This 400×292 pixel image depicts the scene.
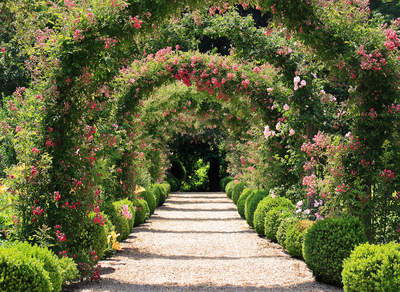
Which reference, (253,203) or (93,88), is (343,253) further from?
(253,203)

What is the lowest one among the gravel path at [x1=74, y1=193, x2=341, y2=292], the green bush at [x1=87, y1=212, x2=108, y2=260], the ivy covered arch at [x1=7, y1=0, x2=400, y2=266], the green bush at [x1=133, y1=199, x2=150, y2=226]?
the gravel path at [x1=74, y1=193, x2=341, y2=292]

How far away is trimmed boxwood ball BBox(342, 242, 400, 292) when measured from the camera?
4.48 meters

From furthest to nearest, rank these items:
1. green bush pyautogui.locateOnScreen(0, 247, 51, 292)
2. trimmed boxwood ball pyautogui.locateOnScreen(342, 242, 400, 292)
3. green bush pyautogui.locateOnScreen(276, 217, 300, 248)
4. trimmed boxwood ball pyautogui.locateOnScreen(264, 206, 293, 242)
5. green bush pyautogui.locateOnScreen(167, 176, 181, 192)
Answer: green bush pyautogui.locateOnScreen(167, 176, 181, 192), trimmed boxwood ball pyautogui.locateOnScreen(264, 206, 293, 242), green bush pyautogui.locateOnScreen(276, 217, 300, 248), trimmed boxwood ball pyautogui.locateOnScreen(342, 242, 400, 292), green bush pyautogui.locateOnScreen(0, 247, 51, 292)

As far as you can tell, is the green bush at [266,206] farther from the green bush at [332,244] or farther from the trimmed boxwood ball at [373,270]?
the trimmed boxwood ball at [373,270]

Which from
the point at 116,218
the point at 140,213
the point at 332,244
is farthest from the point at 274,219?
the point at 140,213

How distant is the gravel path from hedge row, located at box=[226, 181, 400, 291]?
0.85ft

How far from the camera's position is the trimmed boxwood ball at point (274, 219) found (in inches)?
329

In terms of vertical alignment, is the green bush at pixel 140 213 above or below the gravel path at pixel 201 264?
above

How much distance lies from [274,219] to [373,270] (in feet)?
13.5

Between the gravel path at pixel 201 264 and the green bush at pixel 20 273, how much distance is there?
1.31 m

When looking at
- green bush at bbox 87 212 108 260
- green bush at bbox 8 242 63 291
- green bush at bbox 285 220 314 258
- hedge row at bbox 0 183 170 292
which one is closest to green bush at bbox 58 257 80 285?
hedge row at bbox 0 183 170 292

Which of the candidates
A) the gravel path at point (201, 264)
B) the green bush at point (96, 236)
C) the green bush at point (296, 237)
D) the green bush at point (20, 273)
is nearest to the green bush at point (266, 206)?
the gravel path at point (201, 264)

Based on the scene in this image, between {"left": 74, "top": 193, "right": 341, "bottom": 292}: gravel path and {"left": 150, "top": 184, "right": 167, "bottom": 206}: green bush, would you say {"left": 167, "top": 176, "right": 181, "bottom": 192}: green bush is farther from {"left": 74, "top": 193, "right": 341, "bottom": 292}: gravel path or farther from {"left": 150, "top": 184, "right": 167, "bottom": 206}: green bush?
{"left": 74, "top": 193, "right": 341, "bottom": 292}: gravel path

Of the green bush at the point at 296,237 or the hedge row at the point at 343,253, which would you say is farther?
the green bush at the point at 296,237
